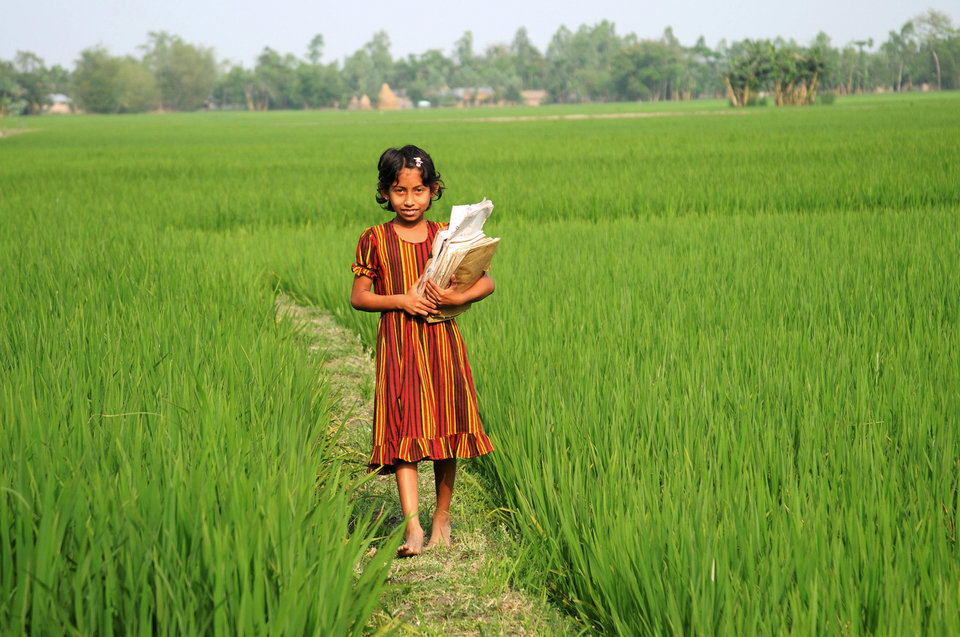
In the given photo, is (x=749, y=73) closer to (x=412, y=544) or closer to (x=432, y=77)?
(x=412, y=544)

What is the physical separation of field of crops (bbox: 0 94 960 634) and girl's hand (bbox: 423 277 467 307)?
439 millimetres

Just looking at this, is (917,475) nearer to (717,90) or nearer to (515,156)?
(515,156)

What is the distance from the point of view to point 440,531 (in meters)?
2.35

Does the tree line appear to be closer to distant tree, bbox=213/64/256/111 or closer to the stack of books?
distant tree, bbox=213/64/256/111

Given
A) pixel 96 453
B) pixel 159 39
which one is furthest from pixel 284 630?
pixel 159 39

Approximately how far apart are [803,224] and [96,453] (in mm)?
5391

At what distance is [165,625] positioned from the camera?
1.29 metres

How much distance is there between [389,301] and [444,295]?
158 mm

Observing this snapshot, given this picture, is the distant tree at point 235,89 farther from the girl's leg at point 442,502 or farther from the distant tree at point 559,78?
the girl's leg at point 442,502

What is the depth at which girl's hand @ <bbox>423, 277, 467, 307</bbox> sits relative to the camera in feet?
7.21

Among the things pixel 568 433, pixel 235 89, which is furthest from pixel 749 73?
pixel 235 89

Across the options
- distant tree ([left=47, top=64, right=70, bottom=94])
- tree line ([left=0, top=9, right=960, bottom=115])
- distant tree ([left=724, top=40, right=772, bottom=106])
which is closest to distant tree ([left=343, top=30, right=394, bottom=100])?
tree line ([left=0, top=9, right=960, bottom=115])

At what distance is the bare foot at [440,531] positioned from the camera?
2344 mm

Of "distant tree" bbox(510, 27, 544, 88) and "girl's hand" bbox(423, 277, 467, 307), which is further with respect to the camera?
"distant tree" bbox(510, 27, 544, 88)
